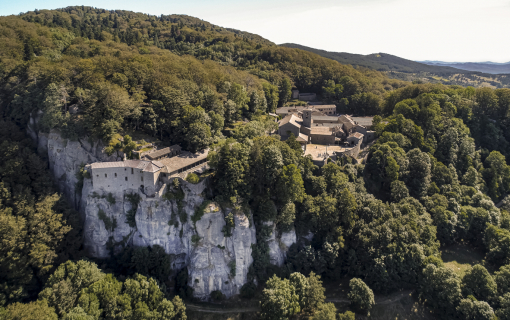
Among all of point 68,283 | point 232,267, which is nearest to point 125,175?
point 68,283

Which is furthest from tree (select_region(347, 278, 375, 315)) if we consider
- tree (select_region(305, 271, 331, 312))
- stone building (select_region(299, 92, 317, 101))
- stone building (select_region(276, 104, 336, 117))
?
stone building (select_region(299, 92, 317, 101))

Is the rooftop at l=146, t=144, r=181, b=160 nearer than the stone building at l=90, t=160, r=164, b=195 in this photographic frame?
No

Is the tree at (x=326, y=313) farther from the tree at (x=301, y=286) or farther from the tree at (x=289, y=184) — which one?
the tree at (x=289, y=184)

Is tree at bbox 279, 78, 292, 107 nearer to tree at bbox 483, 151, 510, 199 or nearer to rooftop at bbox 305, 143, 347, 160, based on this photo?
rooftop at bbox 305, 143, 347, 160

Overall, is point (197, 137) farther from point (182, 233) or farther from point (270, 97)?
point (270, 97)

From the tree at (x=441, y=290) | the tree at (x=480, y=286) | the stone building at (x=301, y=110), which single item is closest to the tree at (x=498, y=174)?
the tree at (x=480, y=286)
